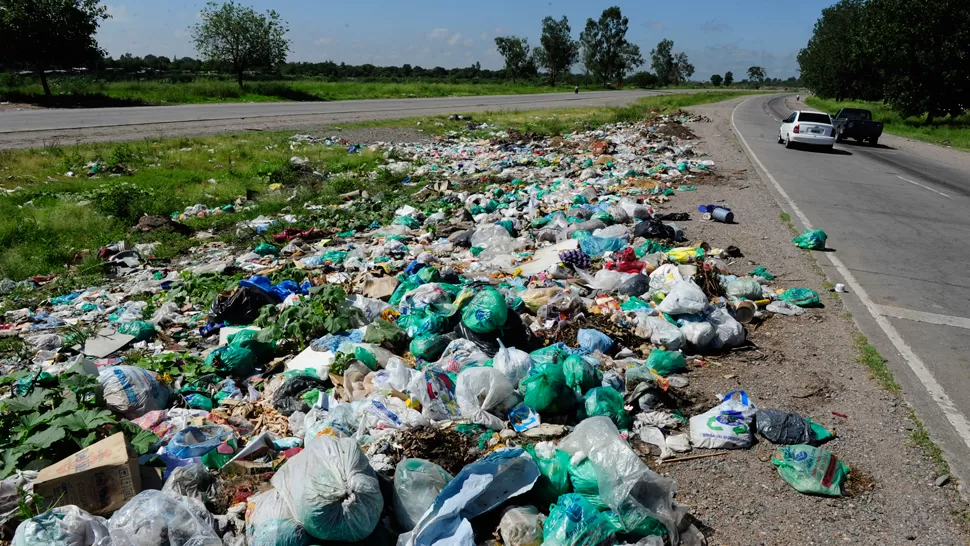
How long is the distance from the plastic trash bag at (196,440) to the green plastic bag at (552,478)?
1861mm

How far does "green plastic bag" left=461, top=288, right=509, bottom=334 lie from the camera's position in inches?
196

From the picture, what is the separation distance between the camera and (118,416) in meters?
4.08

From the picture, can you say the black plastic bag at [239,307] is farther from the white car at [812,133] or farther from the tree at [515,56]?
the tree at [515,56]

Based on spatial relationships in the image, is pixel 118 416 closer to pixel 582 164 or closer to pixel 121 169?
pixel 121 169

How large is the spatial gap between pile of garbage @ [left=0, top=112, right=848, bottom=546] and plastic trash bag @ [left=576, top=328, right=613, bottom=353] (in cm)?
2

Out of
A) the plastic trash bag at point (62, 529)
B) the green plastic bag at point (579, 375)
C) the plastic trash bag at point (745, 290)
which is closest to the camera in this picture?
the plastic trash bag at point (62, 529)

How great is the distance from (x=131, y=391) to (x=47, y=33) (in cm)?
2909

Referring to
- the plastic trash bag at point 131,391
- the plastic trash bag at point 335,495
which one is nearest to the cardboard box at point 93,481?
the plastic trash bag at point 335,495

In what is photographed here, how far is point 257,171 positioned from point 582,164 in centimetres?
748

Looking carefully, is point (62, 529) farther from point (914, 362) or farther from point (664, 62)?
point (664, 62)

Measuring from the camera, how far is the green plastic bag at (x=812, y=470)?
3.50 m

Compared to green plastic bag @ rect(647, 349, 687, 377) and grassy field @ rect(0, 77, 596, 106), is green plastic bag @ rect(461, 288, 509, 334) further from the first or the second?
grassy field @ rect(0, 77, 596, 106)

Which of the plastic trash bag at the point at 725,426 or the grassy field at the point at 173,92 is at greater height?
the grassy field at the point at 173,92

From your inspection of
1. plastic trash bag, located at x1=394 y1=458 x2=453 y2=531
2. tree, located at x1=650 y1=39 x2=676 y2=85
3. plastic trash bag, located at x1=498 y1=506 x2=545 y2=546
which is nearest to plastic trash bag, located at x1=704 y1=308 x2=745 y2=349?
plastic trash bag, located at x1=498 y1=506 x2=545 y2=546
